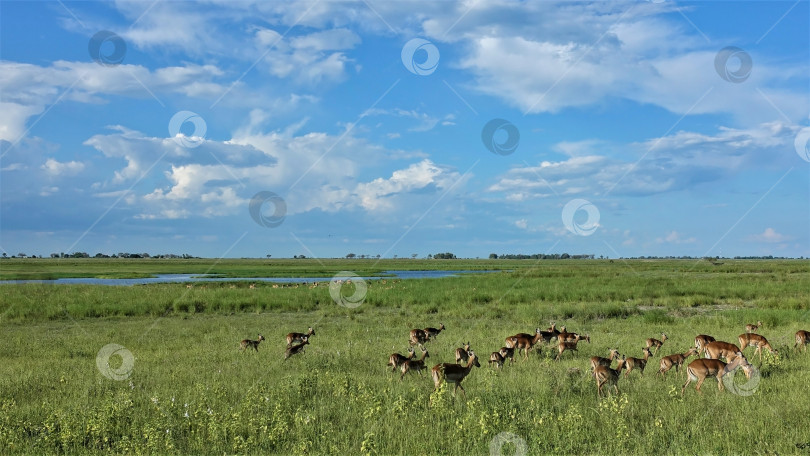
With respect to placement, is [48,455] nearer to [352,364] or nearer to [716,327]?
[352,364]

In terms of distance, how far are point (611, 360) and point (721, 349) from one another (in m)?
3.34

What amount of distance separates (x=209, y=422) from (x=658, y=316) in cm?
2094

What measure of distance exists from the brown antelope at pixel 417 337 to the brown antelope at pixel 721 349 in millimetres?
8001

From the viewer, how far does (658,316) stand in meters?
23.5

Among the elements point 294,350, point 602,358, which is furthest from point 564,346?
point 294,350

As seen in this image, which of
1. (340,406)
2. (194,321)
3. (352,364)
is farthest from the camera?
(194,321)

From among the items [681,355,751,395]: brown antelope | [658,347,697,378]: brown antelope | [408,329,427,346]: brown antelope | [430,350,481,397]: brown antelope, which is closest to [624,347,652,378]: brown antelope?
[658,347,697,378]: brown antelope

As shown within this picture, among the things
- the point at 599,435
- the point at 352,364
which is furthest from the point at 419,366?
the point at 599,435

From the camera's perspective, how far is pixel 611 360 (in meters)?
11.6

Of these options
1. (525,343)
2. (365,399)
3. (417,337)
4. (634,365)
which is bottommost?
(365,399)

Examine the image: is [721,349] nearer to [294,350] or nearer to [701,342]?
[701,342]

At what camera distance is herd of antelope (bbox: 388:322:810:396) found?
10336 millimetres

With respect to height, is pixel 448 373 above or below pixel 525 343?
below

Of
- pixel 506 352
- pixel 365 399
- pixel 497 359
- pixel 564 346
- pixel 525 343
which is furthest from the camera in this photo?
pixel 564 346
